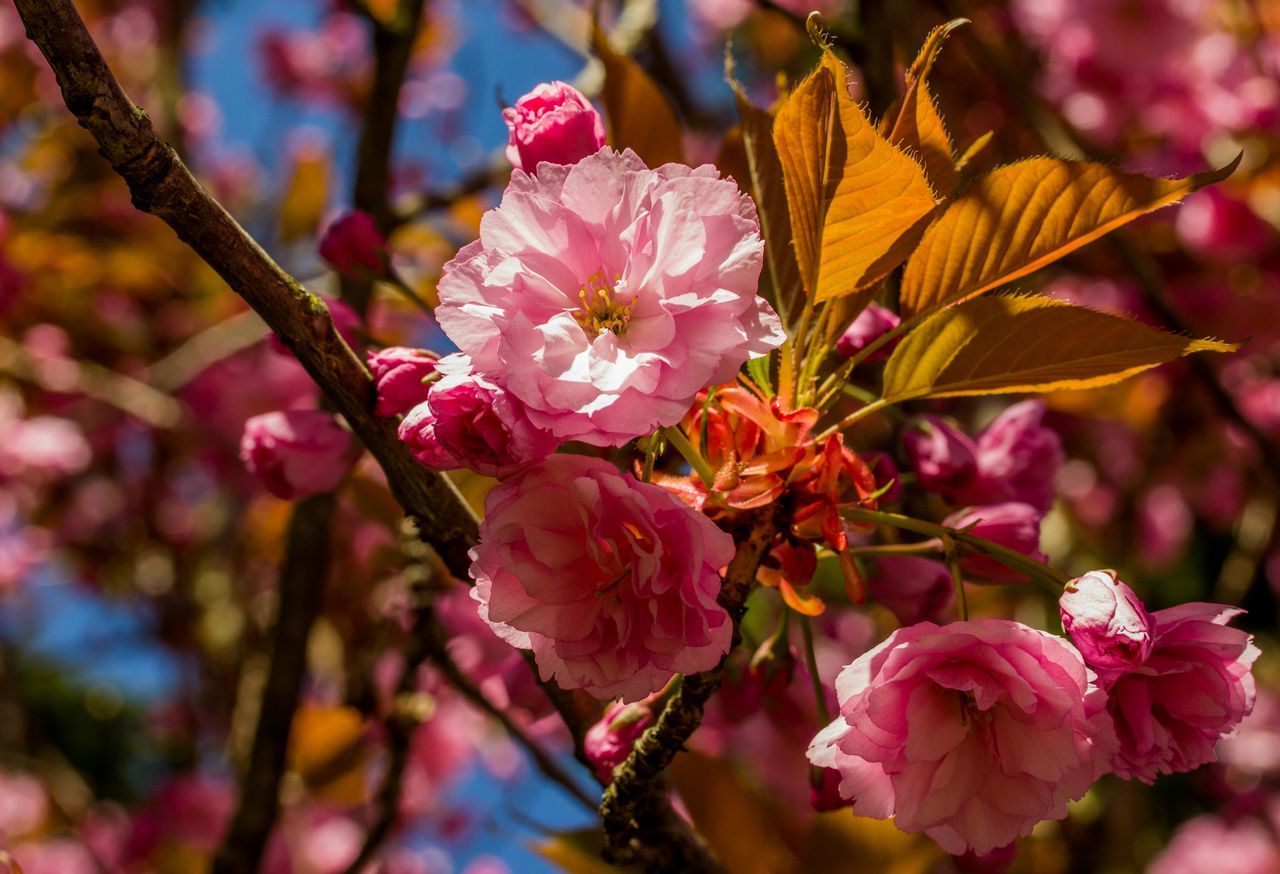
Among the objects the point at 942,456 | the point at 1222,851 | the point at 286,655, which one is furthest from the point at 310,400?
the point at 1222,851

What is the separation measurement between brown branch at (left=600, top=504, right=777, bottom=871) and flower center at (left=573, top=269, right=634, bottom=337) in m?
0.14

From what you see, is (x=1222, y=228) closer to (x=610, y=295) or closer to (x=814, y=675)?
(x=814, y=675)

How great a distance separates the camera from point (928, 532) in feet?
2.34

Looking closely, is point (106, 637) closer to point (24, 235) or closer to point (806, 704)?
point (24, 235)

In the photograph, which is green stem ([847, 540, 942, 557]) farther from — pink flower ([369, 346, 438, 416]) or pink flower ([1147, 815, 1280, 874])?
pink flower ([1147, 815, 1280, 874])

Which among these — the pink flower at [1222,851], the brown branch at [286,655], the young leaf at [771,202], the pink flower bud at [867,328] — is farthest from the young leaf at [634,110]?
the pink flower at [1222,851]

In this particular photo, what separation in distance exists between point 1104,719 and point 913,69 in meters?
0.39

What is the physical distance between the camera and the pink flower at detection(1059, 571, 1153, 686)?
0.61 meters

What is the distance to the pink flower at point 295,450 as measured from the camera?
851mm

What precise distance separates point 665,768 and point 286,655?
936mm

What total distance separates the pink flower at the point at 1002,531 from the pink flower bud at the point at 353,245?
0.50 m

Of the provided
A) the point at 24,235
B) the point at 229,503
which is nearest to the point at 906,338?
the point at 229,503

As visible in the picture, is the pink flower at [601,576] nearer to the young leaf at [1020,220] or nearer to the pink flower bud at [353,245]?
the young leaf at [1020,220]

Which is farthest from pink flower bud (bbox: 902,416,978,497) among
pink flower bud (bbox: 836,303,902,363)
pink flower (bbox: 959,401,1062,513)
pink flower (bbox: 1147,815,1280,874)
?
pink flower (bbox: 1147,815,1280,874)
